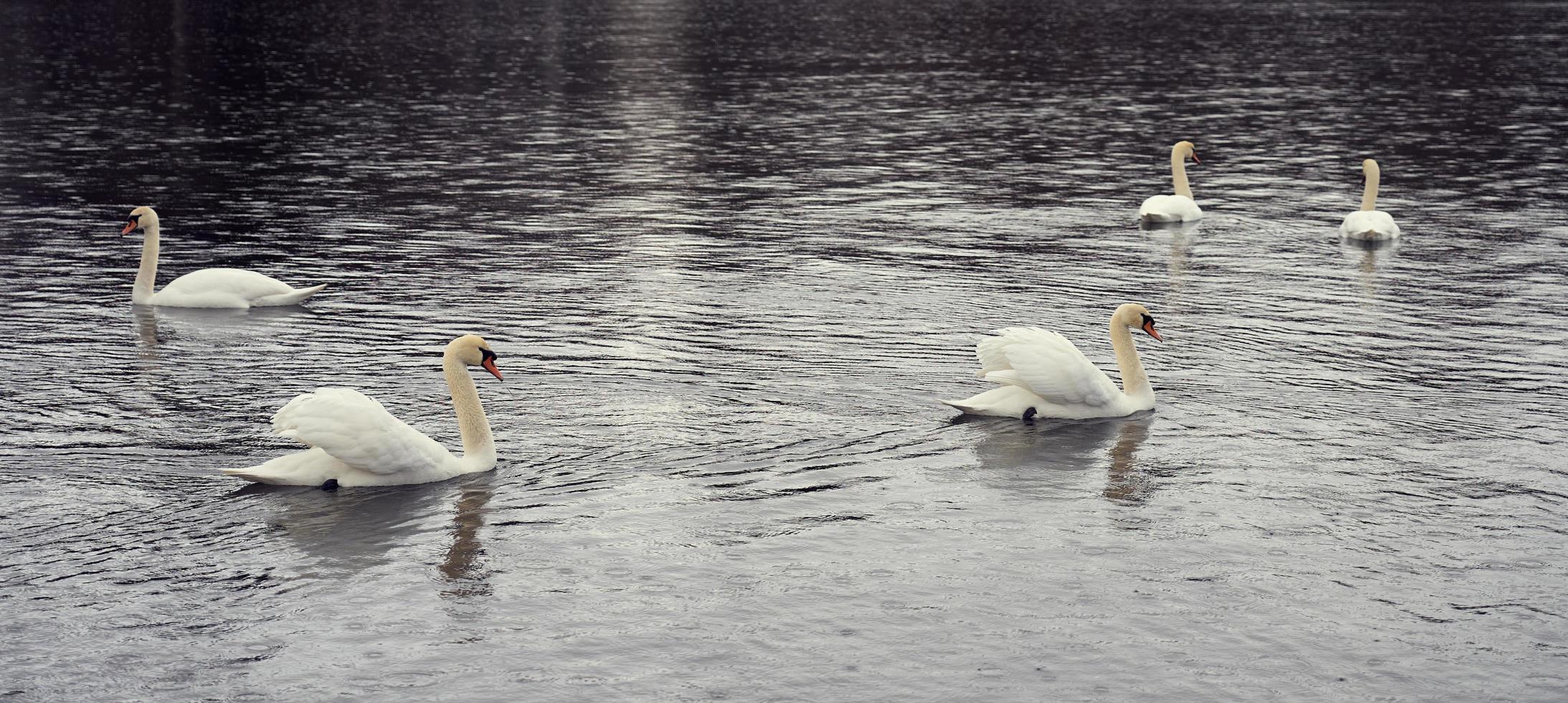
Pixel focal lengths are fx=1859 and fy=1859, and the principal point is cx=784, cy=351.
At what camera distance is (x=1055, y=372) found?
17500 mm

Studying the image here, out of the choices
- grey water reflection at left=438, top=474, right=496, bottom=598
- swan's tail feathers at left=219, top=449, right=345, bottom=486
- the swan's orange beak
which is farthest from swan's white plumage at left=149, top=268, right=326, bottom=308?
grey water reflection at left=438, top=474, right=496, bottom=598

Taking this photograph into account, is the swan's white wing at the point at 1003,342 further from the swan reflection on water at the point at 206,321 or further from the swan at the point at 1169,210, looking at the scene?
the swan at the point at 1169,210

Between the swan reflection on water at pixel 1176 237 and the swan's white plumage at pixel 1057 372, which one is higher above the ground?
the swan's white plumage at pixel 1057 372

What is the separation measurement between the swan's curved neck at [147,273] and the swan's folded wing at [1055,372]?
1190 cm

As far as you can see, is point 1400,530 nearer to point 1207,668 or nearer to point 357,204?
point 1207,668

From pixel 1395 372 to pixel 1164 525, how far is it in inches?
252

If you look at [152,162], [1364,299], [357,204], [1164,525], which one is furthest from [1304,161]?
[1164,525]

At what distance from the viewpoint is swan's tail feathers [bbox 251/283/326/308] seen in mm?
23547

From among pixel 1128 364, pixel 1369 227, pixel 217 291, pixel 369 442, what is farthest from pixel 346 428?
pixel 1369 227

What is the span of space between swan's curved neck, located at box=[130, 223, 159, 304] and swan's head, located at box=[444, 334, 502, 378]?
9291 millimetres

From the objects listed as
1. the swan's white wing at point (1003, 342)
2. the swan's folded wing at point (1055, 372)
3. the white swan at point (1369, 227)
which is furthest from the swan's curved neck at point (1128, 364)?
the white swan at point (1369, 227)

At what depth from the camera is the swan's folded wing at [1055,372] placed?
690 inches

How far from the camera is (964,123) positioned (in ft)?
158

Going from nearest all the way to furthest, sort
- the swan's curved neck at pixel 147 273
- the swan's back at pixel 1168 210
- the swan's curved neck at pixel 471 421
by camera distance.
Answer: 1. the swan's curved neck at pixel 471 421
2. the swan's curved neck at pixel 147 273
3. the swan's back at pixel 1168 210
